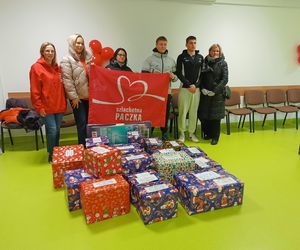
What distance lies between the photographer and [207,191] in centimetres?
203

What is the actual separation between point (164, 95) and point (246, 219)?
2050mm

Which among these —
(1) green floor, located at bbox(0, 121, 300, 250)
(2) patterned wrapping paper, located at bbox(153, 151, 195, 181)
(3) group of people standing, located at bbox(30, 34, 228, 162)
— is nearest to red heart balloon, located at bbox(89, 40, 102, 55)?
(3) group of people standing, located at bbox(30, 34, 228, 162)

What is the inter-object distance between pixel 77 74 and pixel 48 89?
1.29ft

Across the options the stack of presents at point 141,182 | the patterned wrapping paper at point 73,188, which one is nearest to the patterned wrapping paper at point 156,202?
the stack of presents at point 141,182

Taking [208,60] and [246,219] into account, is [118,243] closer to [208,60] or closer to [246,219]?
[246,219]

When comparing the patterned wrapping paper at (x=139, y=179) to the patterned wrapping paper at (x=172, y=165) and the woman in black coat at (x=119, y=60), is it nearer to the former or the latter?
the patterned wrapping paper at (x=172, y=165)

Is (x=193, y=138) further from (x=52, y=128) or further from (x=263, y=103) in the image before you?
(x=52, y=128)

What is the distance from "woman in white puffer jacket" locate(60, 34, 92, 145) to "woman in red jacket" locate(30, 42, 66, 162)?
0.10 meters

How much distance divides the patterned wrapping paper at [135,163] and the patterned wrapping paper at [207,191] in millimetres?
A: 352

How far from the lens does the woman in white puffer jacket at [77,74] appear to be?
9.75 ft

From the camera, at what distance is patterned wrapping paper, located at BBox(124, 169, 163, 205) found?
2.12 m

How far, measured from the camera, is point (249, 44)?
15.8ft

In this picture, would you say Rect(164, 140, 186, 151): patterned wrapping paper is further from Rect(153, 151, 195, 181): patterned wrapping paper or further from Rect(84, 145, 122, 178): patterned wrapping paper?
Rect(84, 145, 122, 178): patterned wrapping paper
